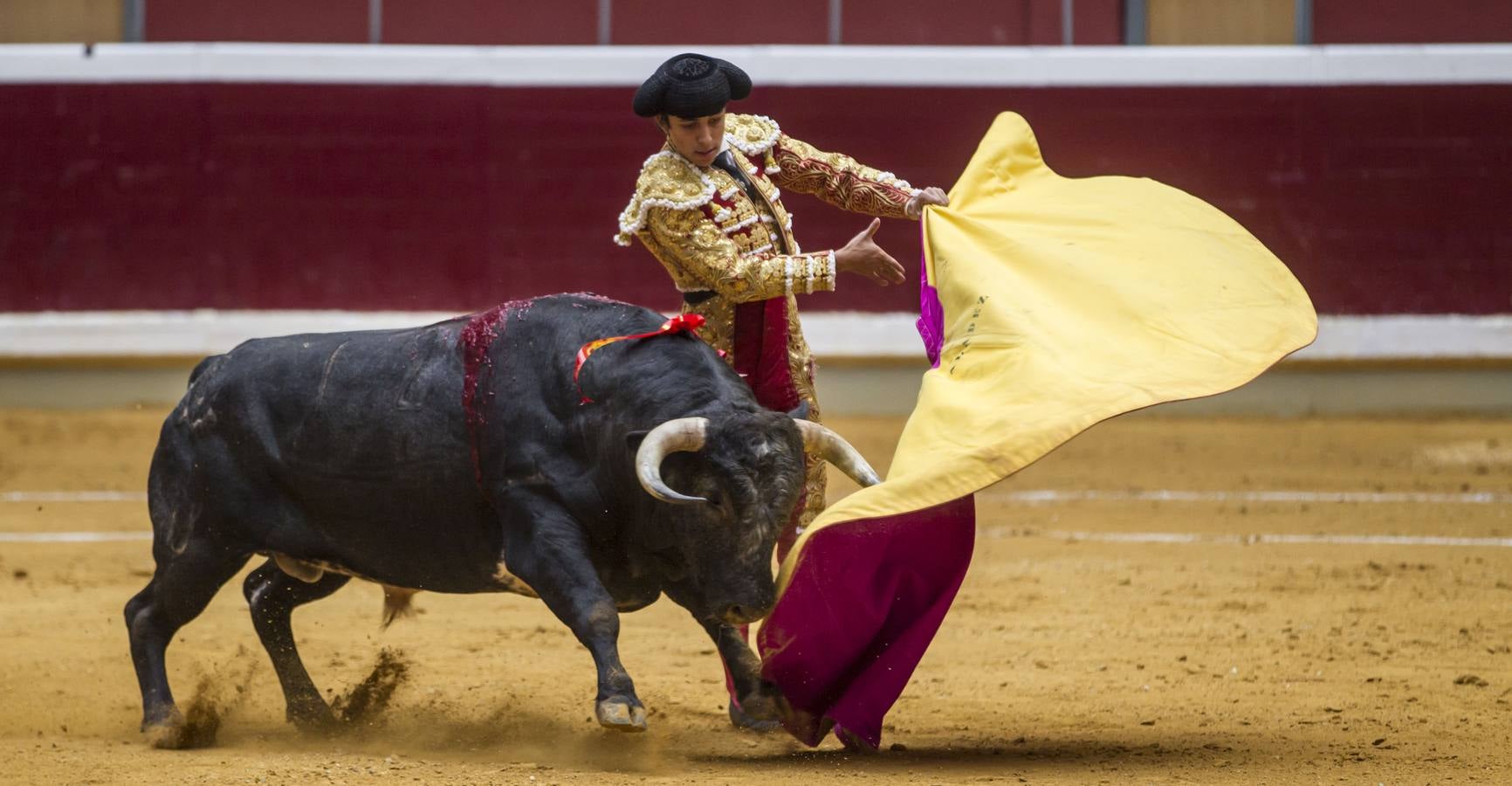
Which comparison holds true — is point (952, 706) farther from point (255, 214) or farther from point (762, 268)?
point (255, 214)

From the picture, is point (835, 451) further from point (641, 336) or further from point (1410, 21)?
point (1410, 21)

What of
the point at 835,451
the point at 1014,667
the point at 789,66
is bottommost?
the point at 1014,667

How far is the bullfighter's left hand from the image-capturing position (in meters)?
3.88

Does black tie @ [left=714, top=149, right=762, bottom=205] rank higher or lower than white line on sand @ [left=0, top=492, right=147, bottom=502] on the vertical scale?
higher

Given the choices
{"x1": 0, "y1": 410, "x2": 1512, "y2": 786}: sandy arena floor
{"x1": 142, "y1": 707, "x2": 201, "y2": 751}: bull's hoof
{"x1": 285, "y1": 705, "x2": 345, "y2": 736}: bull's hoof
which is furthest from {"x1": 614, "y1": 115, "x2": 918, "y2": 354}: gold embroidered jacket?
{"x1": 142, "y1": 707, "x2": 201, "y2": 751}: bull's hoof

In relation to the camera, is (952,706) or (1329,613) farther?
(1329,613)

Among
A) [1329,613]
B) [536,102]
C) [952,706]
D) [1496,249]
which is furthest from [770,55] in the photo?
[952,706]

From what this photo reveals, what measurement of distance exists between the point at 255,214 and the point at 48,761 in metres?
6.59

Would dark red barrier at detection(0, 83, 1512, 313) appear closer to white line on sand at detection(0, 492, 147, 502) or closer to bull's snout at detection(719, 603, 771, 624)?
white line on sand at detection(0, 492, 147, 502)

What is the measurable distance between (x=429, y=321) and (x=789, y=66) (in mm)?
2286

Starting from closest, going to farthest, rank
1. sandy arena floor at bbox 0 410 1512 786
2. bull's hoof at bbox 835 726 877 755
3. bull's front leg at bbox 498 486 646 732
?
bull's front leg at bbox 498 486 646 732
sandy arena floor at bbox 0 410 1512 786
bull's hoof at bbox 835 726 877 755

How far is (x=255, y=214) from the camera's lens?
9828mm

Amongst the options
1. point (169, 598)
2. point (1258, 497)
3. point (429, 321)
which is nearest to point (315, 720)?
point (169, 598)

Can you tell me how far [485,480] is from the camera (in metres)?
3.70
